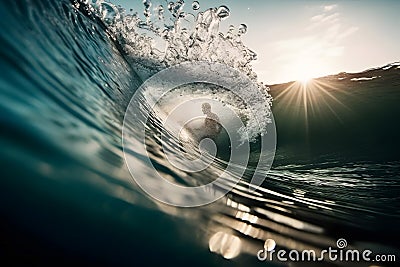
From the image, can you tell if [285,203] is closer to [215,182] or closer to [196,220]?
[215,182]

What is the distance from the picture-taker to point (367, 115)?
6879 mm

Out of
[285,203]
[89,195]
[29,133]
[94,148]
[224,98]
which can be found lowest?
[89,195]

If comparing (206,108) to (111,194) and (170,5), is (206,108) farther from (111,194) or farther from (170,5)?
(111,194)

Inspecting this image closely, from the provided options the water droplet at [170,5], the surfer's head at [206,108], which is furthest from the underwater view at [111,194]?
the surfer's head at [206,108]

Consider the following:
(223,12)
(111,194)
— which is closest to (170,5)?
(223,12)

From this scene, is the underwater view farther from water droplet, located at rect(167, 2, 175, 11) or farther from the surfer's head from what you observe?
the surfer's head

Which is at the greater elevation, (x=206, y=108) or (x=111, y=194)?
(x=206, y=108)

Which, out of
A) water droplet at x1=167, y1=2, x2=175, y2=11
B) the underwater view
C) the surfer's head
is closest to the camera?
the underwater view

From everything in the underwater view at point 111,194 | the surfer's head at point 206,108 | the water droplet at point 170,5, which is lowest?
the underwater view at point 111,194

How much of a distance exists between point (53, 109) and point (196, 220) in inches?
27.7

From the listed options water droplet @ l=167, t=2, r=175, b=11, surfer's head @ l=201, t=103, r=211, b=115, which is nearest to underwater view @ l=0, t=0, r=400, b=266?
water droplet @ l=167, t=2, r=175, b=11

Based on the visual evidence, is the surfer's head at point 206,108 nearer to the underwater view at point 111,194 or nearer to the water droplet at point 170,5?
the water droplet at point 170,5

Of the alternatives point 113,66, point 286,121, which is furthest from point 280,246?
point 286,121

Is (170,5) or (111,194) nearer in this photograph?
(111,194)
